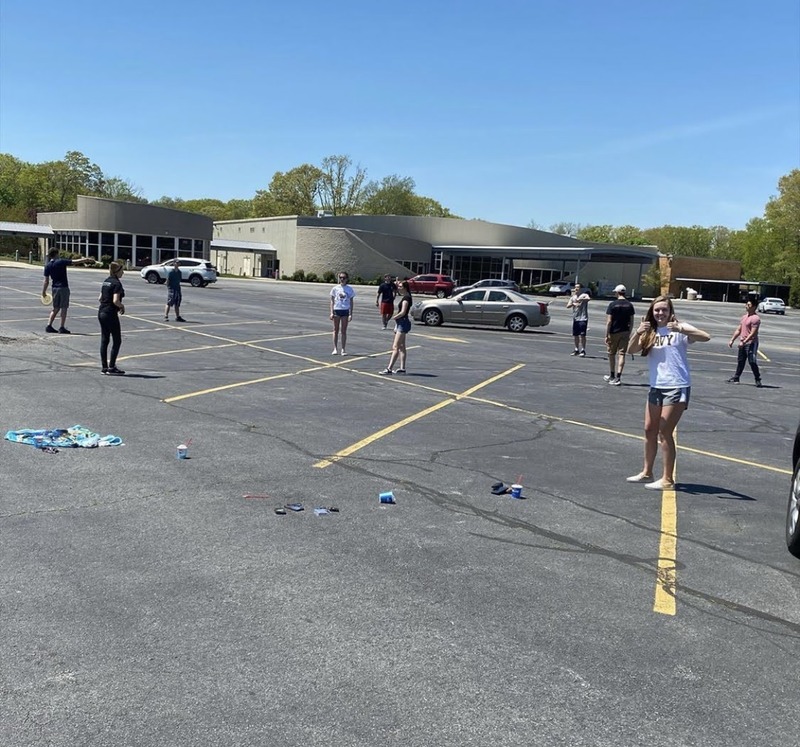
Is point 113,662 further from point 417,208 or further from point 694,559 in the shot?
point 417,208

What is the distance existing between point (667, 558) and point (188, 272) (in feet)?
143

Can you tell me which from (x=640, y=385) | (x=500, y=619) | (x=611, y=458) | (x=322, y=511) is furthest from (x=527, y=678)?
(x=640, y=385)

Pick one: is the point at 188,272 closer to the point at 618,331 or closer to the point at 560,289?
the point at 618,331

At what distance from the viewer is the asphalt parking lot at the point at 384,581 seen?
3332mm

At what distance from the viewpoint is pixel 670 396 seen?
23.0 feet

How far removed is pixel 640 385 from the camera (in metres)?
14.7

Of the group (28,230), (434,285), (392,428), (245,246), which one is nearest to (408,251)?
(245,246)

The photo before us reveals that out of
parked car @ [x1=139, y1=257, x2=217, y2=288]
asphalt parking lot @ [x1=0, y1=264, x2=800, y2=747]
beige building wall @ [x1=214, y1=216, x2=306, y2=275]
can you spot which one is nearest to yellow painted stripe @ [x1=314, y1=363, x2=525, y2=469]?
asphalt parking lot @ [x1=0, y1=264, x2=800, y2=747]

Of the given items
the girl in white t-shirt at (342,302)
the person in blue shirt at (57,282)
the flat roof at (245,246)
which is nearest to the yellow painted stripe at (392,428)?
the girl in white t-shirt at (342,302)

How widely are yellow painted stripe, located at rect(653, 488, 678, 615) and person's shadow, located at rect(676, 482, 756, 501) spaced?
0.26 meters

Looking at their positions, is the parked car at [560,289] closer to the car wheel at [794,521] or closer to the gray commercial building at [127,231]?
the gray commercial building at [127,231]

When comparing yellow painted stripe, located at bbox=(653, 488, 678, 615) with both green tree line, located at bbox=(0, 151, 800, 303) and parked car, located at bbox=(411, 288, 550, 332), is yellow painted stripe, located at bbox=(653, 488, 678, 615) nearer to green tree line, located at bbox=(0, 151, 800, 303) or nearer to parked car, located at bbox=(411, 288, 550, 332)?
parked car, located at bbox=(411, 288, 550, 332)

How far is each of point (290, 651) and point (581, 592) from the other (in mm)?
1889

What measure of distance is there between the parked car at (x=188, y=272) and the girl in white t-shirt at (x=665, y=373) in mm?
40918
